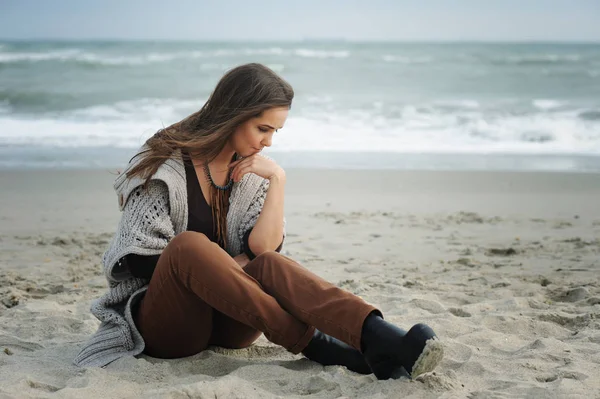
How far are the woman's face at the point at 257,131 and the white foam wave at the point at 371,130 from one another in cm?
728

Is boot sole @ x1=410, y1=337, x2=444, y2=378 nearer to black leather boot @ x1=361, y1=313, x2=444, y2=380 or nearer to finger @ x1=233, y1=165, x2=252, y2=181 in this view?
black leather boot @ x1=361, y1=313, x2=444, y2=380

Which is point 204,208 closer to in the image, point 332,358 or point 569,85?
point 332,358

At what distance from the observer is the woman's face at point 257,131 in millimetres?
3094

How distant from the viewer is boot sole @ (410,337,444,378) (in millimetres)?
2537

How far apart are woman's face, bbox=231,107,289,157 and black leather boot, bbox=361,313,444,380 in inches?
35.6


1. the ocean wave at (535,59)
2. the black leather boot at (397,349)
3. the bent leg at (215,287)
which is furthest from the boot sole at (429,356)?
the ocean wave at (535,59)

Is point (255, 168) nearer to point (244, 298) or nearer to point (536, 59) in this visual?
point (244, 298)

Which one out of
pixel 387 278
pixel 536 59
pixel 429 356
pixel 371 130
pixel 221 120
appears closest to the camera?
pixel 429 356

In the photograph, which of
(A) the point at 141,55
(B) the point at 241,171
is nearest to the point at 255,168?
(B) the point at 241,171

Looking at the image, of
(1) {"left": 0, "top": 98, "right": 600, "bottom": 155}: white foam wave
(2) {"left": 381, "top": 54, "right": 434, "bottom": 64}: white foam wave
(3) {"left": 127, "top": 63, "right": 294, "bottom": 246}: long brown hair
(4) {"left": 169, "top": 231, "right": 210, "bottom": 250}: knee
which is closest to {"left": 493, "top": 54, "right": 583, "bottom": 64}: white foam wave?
(2) {"left": 381, "top": 54, "right": 434, "bottom": 64}: white foam wave

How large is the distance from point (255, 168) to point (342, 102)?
1350 centimetres

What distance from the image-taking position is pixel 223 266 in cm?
277

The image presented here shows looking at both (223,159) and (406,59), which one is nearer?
(223,159)

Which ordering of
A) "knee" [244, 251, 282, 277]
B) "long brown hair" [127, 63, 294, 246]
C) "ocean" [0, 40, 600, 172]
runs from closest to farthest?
"knee" [244, 251, 282, 277] → "long brown hair" [127, 63, 294, 246] → "ocean" [0, 40, 600, 172]
